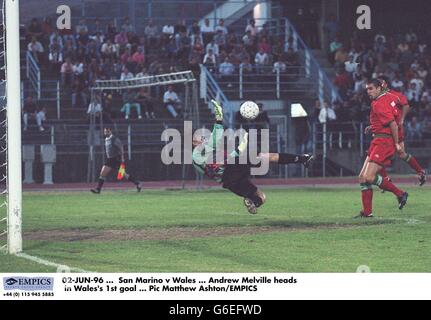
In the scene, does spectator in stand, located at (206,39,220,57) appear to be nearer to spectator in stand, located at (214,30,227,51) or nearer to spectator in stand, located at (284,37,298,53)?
spectator in stand, located at (214,30,227,51)

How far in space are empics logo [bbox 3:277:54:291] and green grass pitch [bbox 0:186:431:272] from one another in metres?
1.67

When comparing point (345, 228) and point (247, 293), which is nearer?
point (247, 293)

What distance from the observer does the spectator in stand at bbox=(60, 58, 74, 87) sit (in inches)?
1469

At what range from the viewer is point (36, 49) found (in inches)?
1492

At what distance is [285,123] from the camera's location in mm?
35969

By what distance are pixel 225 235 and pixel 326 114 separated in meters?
20.2

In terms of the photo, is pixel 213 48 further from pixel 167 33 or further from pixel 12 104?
pixel 12 104

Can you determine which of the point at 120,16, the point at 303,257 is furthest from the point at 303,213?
the point at 120,16

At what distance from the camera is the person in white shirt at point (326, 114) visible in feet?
120

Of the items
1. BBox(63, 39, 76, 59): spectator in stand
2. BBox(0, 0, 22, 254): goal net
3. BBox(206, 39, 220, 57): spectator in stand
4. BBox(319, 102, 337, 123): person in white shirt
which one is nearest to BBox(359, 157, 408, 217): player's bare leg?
BBox(0, 0, 22, 254): goal net

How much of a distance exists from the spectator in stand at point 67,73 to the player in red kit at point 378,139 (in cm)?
1942

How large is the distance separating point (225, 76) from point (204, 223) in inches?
802

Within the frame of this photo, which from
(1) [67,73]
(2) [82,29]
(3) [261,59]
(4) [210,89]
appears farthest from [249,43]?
(1) [67,73]

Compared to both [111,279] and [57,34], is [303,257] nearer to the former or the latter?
[111,279]
